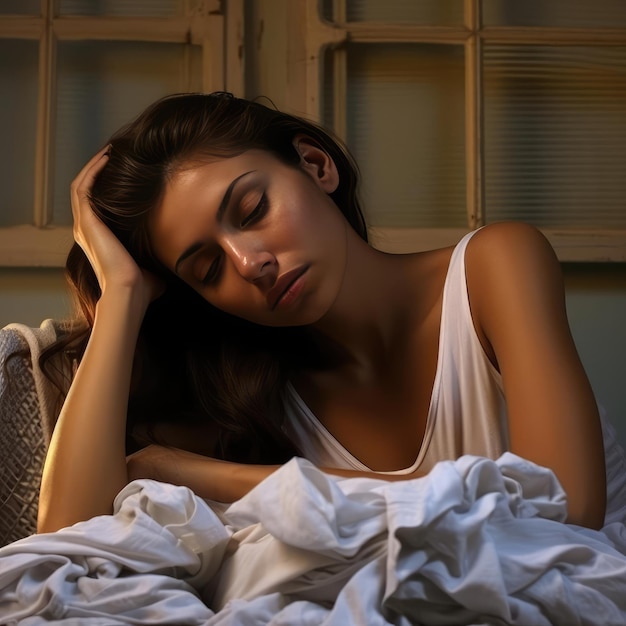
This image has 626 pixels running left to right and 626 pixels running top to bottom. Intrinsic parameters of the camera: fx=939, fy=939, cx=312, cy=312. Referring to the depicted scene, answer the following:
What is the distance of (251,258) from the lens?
1.39 metres

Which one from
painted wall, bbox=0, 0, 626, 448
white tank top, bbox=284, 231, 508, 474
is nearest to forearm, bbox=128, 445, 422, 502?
white tank top, bbox=284, 231, 508, 474

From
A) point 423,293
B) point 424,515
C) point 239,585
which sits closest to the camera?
point 424,515

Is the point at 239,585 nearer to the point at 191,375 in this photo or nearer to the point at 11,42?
the point at 191,375

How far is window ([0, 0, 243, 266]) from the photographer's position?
2.29 meters

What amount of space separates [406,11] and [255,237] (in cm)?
119

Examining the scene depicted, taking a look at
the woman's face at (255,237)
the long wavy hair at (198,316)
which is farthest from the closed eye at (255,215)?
the long wavy hair at (198,316)

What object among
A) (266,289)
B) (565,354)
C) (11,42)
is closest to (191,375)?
(266,289)

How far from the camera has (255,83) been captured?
2367mm

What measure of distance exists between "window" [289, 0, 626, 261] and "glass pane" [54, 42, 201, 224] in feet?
1.02

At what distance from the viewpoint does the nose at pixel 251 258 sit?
139 cm

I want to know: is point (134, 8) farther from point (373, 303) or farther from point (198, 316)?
point (373, 303)

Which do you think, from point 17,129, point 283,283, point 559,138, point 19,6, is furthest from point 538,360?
point 19,6

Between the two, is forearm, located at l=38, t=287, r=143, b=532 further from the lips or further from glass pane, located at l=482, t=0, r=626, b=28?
glass pane, located at l=482, t=0, r=626, b=28

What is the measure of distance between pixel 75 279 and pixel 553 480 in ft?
3.50
